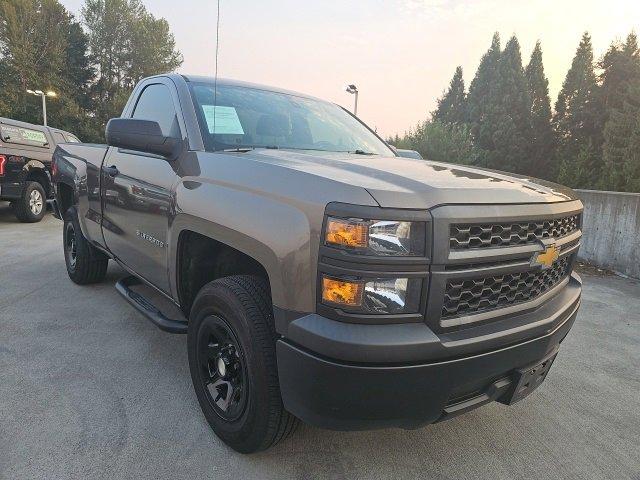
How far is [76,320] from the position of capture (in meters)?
4.08

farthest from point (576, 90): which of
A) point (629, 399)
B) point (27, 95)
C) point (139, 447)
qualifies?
point (27, 95)

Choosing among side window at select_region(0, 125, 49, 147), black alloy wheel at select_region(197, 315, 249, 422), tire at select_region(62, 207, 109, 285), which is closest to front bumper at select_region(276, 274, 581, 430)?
black alloy wheel at select_region(197, 315, 249, 422)

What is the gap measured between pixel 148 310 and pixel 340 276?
6.13 ft

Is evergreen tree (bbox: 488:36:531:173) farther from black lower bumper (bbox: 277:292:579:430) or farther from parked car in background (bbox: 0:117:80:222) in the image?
black lower bumper (bbox: 277:292:579:430)

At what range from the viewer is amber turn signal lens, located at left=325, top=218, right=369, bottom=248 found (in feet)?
5.63

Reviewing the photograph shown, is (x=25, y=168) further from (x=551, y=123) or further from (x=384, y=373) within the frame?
(x=551, y=123)

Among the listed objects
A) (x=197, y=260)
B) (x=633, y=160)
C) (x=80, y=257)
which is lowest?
(x=80, y=257)

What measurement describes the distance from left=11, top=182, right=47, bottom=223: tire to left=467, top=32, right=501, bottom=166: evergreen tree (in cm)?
2866

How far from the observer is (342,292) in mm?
1734

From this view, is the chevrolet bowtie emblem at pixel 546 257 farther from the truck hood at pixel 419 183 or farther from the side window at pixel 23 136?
the side window at pixel 23 136

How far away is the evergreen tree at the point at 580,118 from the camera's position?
29.8 m

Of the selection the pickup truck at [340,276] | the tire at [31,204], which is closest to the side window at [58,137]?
the tire at [31,204]

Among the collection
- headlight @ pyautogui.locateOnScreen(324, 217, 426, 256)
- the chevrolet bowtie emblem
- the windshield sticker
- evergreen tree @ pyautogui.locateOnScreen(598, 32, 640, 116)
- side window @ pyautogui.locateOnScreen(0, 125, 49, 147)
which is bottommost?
the chevrolet bowtie emblem

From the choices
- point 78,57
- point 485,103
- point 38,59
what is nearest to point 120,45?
point 78,57
